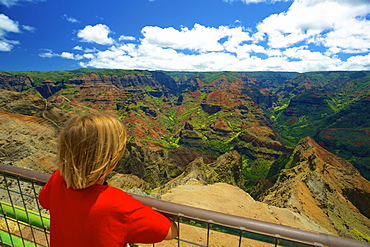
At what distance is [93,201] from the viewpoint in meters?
1.56

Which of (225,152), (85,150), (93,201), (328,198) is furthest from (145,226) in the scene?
(225,152)

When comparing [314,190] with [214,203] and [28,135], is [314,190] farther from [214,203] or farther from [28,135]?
[28,135]

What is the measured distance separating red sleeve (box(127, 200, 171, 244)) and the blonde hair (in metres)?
0.42

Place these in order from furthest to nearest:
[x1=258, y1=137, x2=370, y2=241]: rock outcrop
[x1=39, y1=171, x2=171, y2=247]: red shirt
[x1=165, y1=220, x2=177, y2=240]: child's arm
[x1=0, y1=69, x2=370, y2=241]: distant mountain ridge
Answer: [x1=0, y1=69, x2=370, y2=241]: distant mountain ridge → [x1=258, y1=137, x2=370, y2=241]: rock outcrop → [x1=165, y1=220, x2=177, y2=240]: child's arm → [x1=39, y1=171, x2=171, y2=247]: red shirt

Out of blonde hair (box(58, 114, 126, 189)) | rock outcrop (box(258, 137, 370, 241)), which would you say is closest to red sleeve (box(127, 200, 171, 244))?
blonde hair (box(58, 114, 126, 189))

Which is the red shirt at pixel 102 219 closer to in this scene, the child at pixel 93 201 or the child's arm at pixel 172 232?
the child at pixel 93 201

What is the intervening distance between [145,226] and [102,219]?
0.32 m

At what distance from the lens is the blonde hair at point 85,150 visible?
1.62m

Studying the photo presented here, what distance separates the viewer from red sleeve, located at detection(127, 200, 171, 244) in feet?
5.24

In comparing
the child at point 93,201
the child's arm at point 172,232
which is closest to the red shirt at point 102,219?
the child at point 93,201

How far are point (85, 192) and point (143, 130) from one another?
461 ft

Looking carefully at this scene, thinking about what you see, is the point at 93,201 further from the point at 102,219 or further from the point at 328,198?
the point at 328,198

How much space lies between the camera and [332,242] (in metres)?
1.66

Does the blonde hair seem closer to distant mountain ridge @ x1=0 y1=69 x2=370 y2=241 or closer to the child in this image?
the child
